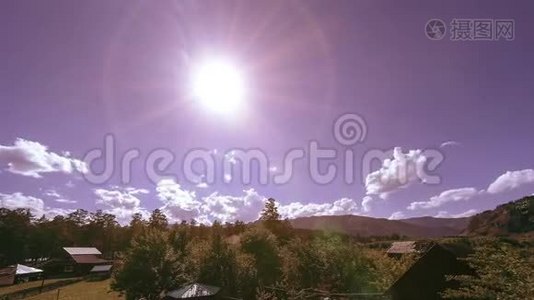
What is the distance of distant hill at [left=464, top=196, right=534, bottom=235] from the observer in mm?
113750

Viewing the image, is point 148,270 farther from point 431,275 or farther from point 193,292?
point 431,275

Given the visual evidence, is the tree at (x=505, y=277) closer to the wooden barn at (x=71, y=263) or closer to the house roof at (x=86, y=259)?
the house roof at (x=86, y=259)

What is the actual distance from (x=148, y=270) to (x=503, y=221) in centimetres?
12468

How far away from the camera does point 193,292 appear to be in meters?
35.8

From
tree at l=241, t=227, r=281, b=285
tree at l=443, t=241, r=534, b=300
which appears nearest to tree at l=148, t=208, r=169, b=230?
tree at l=241, t=227, r=281, b=285

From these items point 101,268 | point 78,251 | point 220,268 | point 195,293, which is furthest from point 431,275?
point 78,251

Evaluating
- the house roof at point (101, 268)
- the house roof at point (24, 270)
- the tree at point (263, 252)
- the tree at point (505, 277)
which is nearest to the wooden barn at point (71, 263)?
the house roof at point (101, 268)

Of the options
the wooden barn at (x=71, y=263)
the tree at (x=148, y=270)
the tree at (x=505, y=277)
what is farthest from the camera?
the wooden barn at (x=71, y=263)

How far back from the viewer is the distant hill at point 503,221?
114 meters

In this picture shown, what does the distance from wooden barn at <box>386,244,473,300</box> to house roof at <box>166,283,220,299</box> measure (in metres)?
19.5

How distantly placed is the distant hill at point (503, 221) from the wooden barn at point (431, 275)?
299ft

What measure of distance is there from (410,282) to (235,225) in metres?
106

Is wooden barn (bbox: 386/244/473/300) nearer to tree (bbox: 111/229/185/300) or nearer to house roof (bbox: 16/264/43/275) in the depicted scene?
tree (bbox: 111/229/185/300)

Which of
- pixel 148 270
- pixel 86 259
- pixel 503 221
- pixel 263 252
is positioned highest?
pixel 503 221
